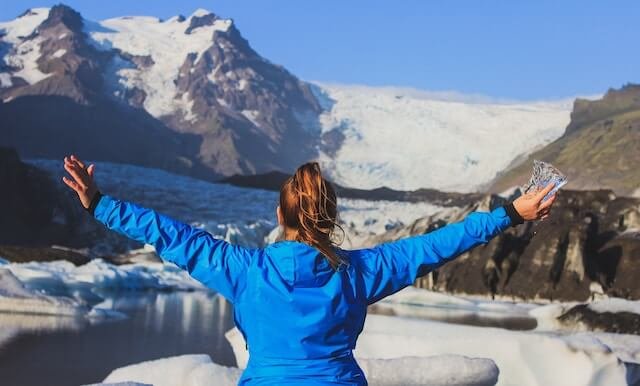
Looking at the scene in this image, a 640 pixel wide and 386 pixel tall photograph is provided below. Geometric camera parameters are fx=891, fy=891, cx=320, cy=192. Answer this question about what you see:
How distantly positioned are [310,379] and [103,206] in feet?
3.21

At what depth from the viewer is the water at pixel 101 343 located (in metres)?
14.2

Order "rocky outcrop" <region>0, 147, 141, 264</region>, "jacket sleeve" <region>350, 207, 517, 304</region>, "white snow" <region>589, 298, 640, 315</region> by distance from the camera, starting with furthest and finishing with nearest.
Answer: "rocky outcrop" <region>0, 147, 141, 264</region>, "white snow" <region>589, 298, 640, 315</region>, "jacket sleeve" <region>350, 207, 517, 304</region>

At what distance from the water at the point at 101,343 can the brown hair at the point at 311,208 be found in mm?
10844

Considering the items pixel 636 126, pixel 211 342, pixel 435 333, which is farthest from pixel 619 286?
pixel 636 126

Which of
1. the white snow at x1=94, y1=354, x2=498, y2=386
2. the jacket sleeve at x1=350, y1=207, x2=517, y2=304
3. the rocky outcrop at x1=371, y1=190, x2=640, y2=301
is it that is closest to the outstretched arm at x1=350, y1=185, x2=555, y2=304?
the jacket sleeve at x1=350, y1=207, x2=517, y2=304

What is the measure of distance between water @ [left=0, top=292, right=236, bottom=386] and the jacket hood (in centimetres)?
1080

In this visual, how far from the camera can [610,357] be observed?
33.1ft

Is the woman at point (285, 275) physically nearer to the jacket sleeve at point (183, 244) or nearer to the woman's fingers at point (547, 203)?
the jacket sleeve at point (183, 244)

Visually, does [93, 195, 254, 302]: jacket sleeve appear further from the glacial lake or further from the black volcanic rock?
the black volcanic rock

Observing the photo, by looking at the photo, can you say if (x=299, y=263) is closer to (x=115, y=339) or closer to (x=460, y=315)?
(x=115, y=339)

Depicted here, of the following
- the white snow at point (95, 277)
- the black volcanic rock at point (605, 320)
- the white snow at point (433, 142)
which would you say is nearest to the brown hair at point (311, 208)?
the black volcanic rock at point (605, 320)

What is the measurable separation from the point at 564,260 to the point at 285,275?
36.6m

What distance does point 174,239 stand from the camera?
10.6 ft

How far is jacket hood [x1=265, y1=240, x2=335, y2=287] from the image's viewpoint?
3217 millimetres
